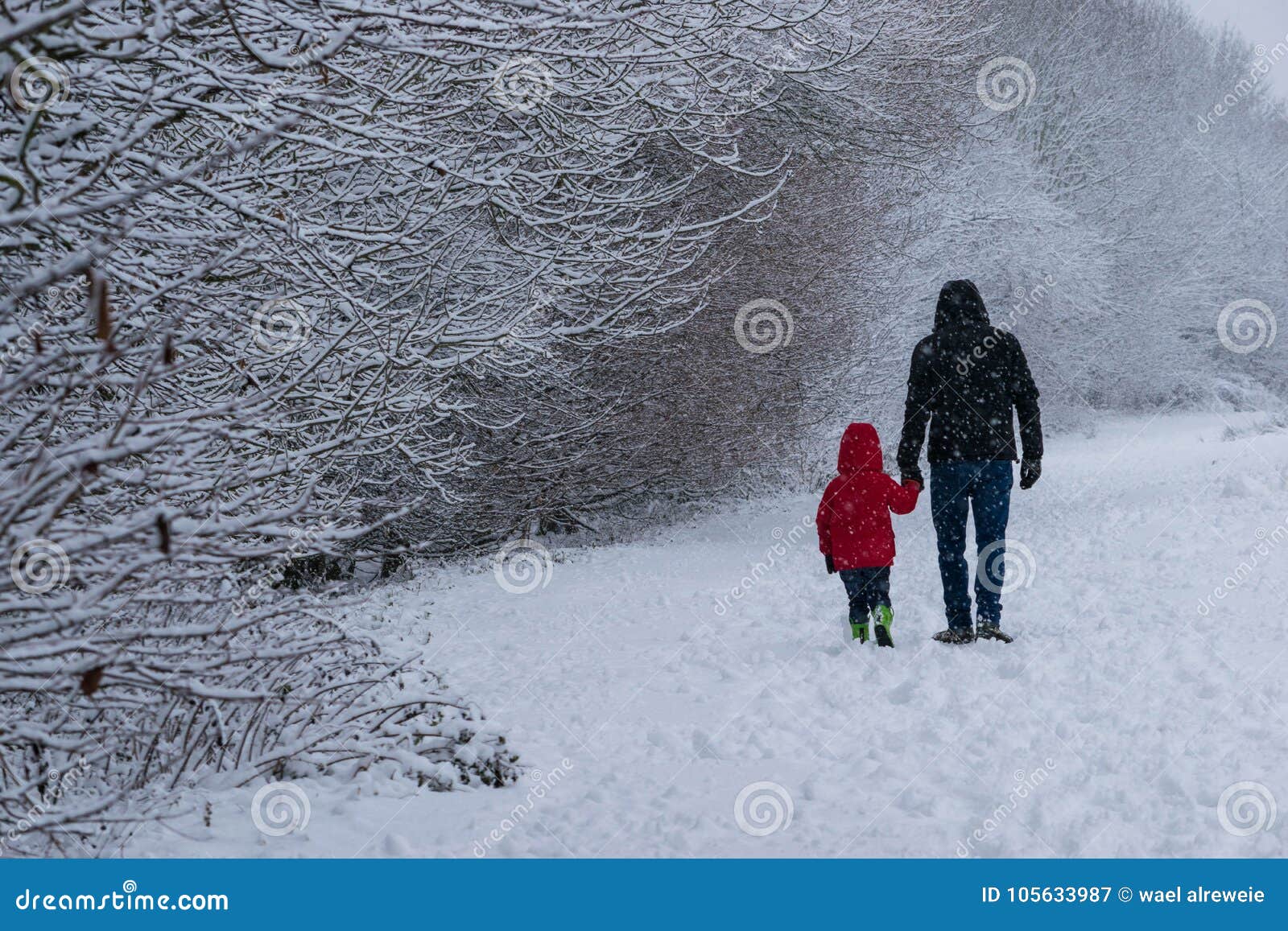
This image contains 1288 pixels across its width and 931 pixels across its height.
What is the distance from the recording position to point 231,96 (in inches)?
205

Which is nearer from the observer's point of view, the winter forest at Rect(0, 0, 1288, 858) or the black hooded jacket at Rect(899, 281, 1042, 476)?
the winter forest at Rect(0, 0, 1288, 858)

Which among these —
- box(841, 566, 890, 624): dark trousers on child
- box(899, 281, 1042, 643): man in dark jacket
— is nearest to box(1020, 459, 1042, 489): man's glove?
box(899, 281, 1042, 643): man in dark jacket

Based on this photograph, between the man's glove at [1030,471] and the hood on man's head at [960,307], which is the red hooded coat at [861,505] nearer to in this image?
the man's glove at [1030,471]

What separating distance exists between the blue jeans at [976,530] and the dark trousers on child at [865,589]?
0.38 meters

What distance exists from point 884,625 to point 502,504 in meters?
6.94

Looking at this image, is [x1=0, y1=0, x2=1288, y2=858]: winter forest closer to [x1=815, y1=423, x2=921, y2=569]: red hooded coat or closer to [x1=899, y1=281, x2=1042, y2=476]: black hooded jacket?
[x1=815, y1=423, x2=921, y2=569]: red hooded coat

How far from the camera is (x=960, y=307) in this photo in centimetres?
752

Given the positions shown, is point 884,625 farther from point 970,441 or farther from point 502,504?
point 502,504

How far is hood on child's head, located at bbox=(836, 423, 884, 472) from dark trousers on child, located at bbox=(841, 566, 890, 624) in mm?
692

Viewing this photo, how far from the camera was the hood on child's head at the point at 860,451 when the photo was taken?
7707 millimetres

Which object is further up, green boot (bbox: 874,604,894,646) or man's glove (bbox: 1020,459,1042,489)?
man's glove (bbox: 1020,459,1042,489)

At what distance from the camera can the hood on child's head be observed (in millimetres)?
7707

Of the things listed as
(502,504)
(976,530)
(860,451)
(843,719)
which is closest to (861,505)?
(860,451)
